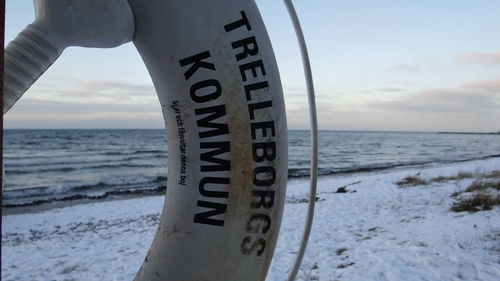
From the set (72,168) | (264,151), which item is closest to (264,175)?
(264,151)

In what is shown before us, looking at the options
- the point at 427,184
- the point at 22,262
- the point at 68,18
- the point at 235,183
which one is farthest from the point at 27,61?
the point at 427,184

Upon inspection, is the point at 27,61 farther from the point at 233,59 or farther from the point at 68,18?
the point at 233,59

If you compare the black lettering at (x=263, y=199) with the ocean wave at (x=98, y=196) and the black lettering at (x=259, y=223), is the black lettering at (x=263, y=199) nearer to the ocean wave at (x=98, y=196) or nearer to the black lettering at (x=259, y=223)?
the black lettering at (x=259, y=223)

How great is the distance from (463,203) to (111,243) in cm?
604

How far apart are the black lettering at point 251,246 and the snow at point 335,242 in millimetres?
2767

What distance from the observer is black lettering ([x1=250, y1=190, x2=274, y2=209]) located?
1.43m

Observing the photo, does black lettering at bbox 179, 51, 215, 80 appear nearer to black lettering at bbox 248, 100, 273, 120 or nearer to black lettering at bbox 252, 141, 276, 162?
black lettering at bbox 248, 100, 273, 120

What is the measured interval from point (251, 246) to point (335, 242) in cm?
438

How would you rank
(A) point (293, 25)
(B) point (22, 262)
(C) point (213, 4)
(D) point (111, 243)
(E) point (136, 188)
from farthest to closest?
1. (E) point (136, 188)
2. (D) point (111, 243)
3. (B) point (22, 262)
4. (A) point (293, 25)
5. (C) point (213, 4)

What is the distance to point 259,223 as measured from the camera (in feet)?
4.77

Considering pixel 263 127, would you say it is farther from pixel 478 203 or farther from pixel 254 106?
pixel 478 203

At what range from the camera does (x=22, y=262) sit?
5.54 m

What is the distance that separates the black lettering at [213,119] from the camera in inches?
53.2

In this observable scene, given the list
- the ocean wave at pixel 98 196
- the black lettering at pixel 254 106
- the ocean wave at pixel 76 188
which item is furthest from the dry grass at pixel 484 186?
the ocean wave at pixel 76 188
